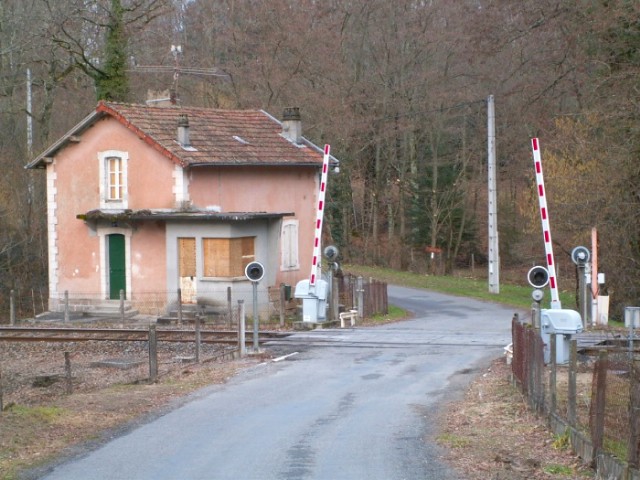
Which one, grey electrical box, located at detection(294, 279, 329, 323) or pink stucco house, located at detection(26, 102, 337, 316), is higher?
pink stucco house, located at detection(26, 102, 337, 316)

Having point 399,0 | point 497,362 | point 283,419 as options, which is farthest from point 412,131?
point 283,419

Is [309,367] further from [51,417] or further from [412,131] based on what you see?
[412,131]

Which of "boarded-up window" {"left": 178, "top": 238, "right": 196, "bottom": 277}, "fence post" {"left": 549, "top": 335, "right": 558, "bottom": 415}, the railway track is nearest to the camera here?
"fence post" {"left": 549, "top": 335, "right": 558, "bottom": 415}

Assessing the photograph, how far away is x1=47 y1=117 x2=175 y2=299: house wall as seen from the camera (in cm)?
3328

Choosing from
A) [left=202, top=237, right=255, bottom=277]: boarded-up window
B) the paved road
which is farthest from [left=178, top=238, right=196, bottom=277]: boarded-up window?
the paved road

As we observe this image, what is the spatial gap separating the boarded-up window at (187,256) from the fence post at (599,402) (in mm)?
23066

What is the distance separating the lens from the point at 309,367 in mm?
20016

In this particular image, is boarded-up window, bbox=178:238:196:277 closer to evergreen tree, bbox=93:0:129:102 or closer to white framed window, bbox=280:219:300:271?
white framed window, bbox=280:219:300:271

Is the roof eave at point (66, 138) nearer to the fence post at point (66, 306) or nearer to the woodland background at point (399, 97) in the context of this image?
the woodland background at point (399, 97)

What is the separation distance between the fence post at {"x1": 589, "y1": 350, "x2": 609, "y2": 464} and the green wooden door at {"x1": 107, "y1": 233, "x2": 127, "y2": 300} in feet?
82.7

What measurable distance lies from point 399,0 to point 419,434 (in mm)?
44695

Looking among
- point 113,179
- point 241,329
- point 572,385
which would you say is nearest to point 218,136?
point 113,179

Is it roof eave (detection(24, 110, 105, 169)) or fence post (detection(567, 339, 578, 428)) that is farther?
roof eave (detection(24, 110, 105, 169))

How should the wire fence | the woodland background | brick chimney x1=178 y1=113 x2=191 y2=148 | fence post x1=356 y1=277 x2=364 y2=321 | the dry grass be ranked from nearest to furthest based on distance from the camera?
the wire fence, the dry grass, fence post x1=356 y1=277 x2=364 y2=321, brick chimney x1=178 y1=113 x2=191 y2=148, the woodland background
